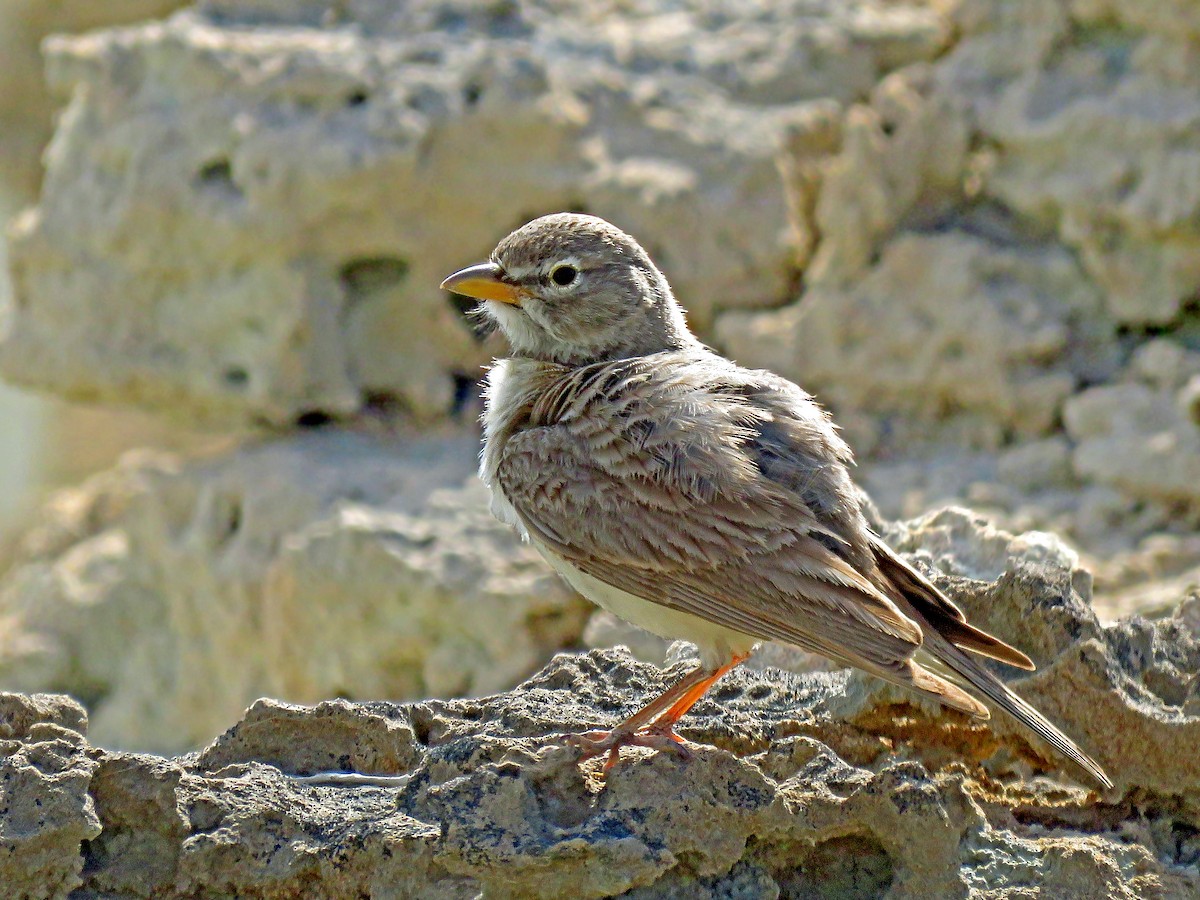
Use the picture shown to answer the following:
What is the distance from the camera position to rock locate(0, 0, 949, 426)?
7.74 metres

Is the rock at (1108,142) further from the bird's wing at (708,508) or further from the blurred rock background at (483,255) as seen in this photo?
the bird's wing at (708,508)

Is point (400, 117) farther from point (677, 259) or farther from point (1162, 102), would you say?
point (1162, 102)

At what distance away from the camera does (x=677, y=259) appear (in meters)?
7.94

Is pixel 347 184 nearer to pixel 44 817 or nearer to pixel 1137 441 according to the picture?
pixel 1137 441

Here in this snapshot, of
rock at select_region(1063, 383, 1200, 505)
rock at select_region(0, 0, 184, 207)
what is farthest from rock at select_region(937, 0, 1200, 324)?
rock at select_region(0, 0, 184, 207)

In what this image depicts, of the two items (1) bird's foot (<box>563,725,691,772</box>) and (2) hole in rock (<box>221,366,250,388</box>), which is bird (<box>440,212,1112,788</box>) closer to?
(1) bird's foot (<box>563,725,691,772</box>)

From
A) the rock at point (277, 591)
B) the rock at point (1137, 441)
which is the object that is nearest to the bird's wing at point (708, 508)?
the rock at point (277, 591)

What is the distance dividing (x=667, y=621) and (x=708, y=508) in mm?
337

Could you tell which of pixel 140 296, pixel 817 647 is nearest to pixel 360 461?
pixel 140 296

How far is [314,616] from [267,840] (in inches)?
157

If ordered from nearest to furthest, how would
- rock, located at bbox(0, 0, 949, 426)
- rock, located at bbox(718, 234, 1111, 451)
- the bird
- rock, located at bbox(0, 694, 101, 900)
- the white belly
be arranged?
1. rock, located at bbox(0, 694, 101, 900)
2. the bird
3. the white belly
4. rock, located at bbox(718, 234, 1111, 451)
5. rock, located at bbox(0, 0, 949, 426)

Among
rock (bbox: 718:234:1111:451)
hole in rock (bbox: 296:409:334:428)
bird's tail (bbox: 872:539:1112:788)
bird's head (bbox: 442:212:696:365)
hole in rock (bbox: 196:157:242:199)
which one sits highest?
bird's head (bbox: 442:212:696:365)

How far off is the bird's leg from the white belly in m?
0.04

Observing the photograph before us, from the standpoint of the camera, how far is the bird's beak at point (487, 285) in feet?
16.9
